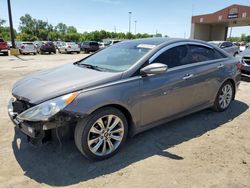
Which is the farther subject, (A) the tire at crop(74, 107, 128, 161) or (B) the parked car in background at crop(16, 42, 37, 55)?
(B) the parked car in background at crop(16, 42, 37, 55)

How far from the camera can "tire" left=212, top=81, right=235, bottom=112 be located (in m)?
4.89

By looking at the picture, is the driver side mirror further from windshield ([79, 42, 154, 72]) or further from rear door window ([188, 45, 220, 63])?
rear door window ([188, 45, 220, 63])

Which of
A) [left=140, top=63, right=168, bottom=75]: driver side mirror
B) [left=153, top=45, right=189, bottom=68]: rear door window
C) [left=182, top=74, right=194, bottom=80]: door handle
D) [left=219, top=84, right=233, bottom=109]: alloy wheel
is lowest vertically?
[left=219, top=84, right=233, bottom=109]: alloy wheel

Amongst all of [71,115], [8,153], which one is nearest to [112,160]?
[71,115]

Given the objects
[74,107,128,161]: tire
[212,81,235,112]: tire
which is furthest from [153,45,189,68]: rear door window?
[212,81,235,112]: tire

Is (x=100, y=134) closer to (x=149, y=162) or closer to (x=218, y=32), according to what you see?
(x=149, y=162)

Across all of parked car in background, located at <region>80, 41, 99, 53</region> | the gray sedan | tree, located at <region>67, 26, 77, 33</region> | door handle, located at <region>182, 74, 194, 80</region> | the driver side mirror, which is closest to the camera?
the gray sedan

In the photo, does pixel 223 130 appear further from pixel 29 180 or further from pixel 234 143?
pixel 29 180

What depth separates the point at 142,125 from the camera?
11.6ft

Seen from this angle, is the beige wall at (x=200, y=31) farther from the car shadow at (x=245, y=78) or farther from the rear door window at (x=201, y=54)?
the rear door window at (x=201, y=54)

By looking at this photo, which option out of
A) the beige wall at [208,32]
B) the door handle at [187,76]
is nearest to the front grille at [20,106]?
the door handle at [187,76]

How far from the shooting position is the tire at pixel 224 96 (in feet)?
16.0

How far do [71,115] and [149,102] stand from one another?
122cm

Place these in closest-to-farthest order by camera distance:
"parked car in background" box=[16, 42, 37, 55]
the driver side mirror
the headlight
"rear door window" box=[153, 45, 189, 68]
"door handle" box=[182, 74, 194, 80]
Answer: the headlight, the driver side mirror, "rear door window" box=[153, 45, 189, 68], "door handle" box=[182, 74, 194, 80], "parked car in background" box=[16, 42, 37, 55]
